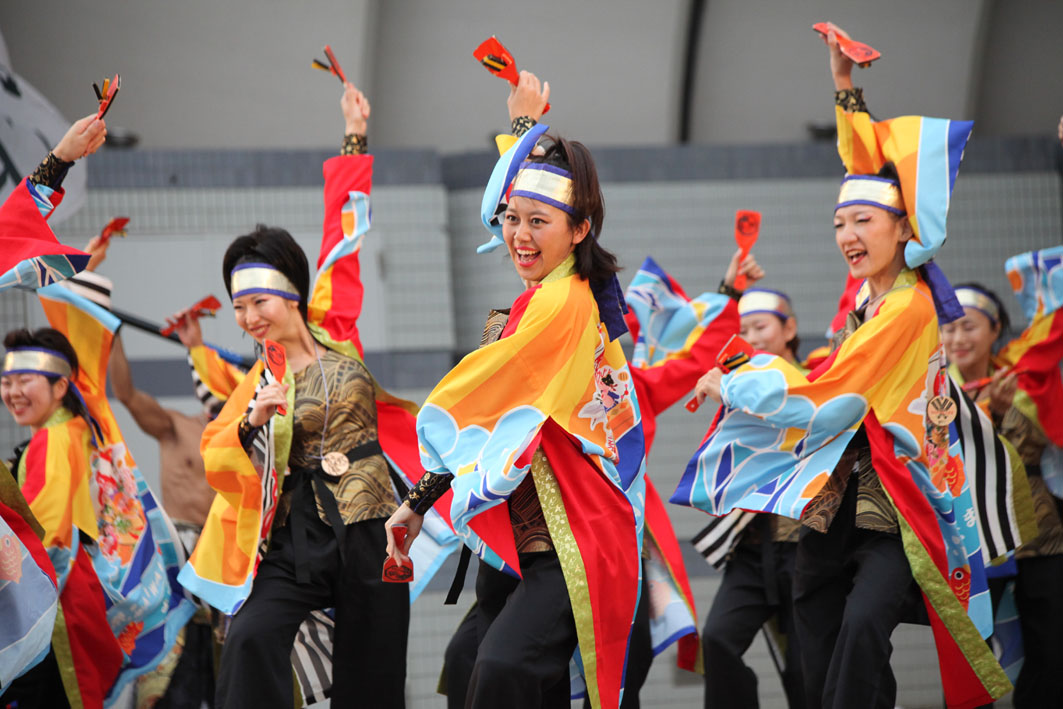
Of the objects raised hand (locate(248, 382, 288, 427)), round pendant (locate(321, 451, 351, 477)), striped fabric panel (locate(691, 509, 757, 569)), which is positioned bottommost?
striped fabric panel (locate(691, 509, 757, 569))

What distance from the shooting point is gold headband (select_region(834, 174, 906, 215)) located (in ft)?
11.8

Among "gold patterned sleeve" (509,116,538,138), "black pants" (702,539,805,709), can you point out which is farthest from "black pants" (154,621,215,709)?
"gold patterned sleeve" (509,116,538,138)

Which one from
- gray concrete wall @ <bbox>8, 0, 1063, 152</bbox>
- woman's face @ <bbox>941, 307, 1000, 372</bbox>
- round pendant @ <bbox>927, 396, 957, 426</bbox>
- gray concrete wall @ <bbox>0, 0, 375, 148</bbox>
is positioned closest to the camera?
round pendant @ <bbox>927, 396, 957, 426</bbox>

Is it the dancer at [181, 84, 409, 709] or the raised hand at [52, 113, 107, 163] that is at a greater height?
the raised hand at [52, 113, 107, 163]

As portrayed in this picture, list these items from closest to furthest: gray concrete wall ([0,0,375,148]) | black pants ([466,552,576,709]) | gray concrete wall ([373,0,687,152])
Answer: black pants ([466,552,576,709])
gray concrete wall ([0,0,375,148])
gray concrete wall ([373,0,687,152])

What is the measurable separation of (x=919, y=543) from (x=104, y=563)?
8.77 ft

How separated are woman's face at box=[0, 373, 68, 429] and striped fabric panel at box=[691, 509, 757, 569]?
7.72 ft

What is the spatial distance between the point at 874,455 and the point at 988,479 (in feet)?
2.56

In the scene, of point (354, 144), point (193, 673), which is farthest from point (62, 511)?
point (354, 144)

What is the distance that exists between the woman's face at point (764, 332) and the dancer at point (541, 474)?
6.92ft

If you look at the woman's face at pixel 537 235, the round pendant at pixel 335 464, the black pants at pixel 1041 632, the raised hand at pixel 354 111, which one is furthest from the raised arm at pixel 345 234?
the black pants at pixel 1041 632

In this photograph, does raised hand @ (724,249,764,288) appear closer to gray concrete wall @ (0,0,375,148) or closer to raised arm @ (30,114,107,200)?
raised arm @ (30,114,107,200)

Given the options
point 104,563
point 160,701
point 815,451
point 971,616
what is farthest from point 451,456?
point 160,701

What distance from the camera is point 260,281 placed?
393 centimetres
